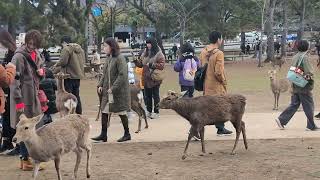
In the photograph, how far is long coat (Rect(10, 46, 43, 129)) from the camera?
25.4 ft

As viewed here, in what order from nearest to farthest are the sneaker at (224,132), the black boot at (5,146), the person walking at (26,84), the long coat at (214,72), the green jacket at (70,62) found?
1. the person walking at (26,84)
2. the black boot at (5,146)
3. the long coat at (214,72)
4. the sneaker at (224,132)
5. the green jacket at (70,62)

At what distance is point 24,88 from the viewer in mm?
7859

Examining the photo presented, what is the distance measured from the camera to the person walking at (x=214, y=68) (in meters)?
9.77

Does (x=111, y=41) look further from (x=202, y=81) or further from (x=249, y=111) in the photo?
(x=249, y=111)

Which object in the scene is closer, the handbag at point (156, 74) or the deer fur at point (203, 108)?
the deer fur at point (203, 108)

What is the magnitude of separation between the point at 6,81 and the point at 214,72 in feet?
14.6

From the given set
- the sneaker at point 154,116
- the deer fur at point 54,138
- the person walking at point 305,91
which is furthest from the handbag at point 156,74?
the deer fur at point 54,138

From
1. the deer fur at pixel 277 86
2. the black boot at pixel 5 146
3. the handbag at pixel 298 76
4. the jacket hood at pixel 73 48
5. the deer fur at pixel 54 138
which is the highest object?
the jacket hood at pixel 73 48

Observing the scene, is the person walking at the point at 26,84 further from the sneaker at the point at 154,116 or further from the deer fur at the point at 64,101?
the sneaker at the point at 154,116

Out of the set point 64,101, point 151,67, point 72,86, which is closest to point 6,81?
point 64,101

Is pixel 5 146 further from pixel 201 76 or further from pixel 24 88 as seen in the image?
pixel 201 76

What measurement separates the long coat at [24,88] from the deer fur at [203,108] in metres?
2.04

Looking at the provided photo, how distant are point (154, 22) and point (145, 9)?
8.47 feet

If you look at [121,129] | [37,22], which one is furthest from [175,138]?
[37,22]
